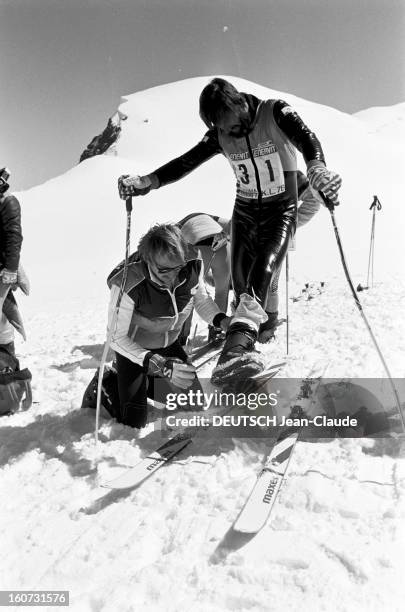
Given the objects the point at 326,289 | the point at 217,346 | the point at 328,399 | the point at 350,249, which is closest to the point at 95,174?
the point at 350,249

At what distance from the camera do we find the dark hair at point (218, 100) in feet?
11.8

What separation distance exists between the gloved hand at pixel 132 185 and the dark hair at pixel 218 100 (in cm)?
75

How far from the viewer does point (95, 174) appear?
109 feet

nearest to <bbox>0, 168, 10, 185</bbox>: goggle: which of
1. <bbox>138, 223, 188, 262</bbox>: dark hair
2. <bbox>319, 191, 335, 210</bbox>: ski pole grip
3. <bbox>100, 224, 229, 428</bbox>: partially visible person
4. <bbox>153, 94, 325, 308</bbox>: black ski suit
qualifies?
<bbox>153, 94, 325, 308</bbox>: black ski suit

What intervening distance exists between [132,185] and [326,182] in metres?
1.77

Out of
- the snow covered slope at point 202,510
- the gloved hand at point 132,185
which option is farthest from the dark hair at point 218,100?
the snow covered slope at point 202,510

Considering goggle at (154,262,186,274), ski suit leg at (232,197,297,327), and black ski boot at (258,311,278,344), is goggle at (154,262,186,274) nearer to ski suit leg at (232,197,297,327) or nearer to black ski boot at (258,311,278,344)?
ski suit leg at (232,197,297,327)

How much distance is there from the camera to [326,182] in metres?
2.90

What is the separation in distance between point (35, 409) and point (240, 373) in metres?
2.14

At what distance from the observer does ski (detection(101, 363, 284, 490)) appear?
109 inches

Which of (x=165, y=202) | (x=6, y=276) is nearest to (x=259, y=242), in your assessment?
(x=6, y=276)

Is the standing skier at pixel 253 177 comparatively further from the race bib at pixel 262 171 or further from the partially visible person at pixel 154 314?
the partially visible person at pixel 154 314

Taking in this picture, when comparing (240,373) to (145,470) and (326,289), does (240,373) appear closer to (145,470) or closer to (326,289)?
(145,470)

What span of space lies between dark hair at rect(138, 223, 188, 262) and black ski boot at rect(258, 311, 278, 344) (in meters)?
2.64
